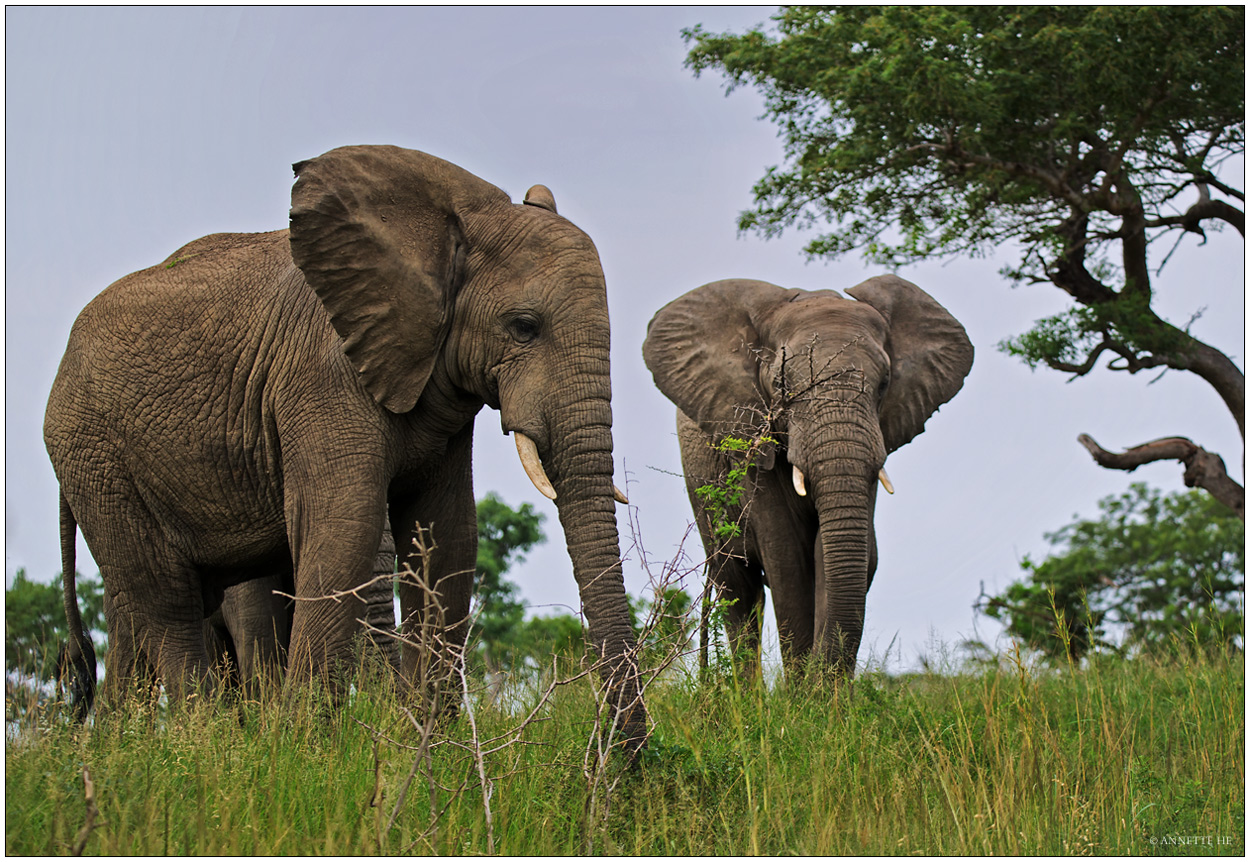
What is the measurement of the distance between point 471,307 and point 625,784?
219cm

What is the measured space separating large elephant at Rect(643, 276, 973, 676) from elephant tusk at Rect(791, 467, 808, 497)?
1 centimetres

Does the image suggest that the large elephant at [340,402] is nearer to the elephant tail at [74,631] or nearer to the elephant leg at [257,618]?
the elephant tail at [74,631]

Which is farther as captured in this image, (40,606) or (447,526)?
(40,606)

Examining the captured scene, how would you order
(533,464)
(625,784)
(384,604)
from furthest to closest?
1. (384,604)
2. (533,464)
3. (625,784)

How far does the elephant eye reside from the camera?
6.00 metres

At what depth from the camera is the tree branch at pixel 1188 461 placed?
666 inches

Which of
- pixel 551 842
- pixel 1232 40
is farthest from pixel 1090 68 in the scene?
pixel 551 842

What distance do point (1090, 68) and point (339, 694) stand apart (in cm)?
1154

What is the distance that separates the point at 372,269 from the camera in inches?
238

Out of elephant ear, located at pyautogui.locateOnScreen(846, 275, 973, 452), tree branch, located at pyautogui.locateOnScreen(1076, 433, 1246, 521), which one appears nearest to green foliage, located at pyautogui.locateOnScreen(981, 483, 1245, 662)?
tree branch, located at pyautogui.locateOnScreen(1076, 433, 1246, 521)

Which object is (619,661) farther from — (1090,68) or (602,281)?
(1090,68)

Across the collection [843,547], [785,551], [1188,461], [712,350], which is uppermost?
[1188,461]

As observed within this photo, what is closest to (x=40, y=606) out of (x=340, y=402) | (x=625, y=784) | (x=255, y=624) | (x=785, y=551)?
(x=255, y=624)

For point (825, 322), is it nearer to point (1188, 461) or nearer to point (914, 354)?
point (914, 354)
